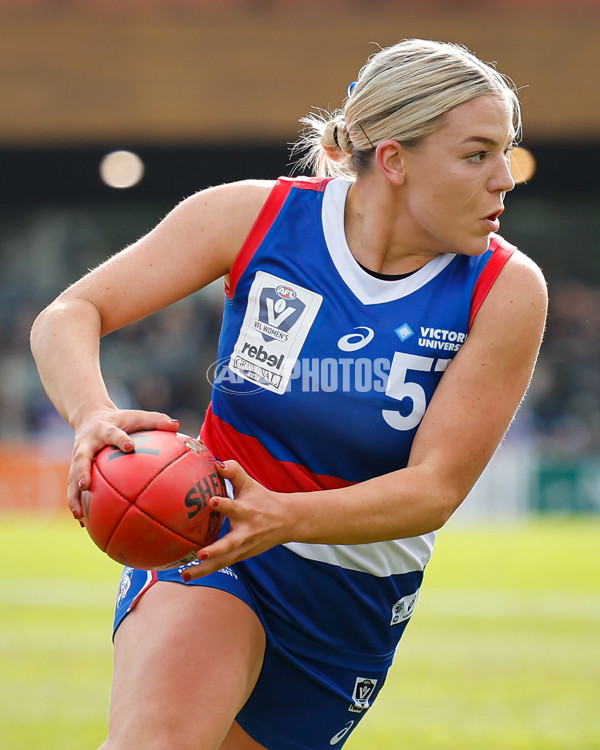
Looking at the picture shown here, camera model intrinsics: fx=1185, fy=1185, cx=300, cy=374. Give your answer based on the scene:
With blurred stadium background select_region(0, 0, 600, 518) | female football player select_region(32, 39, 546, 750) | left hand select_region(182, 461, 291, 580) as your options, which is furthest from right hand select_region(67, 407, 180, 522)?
blurred stadium background select_region(0, 0, 600, 518)

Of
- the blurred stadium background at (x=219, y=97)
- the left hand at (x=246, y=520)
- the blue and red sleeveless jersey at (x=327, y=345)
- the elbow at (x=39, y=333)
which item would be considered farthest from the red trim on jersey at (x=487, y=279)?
the blurred stadium background at (x=219, y=97)

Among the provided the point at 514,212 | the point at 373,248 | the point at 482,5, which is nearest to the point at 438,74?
the point at 373,248

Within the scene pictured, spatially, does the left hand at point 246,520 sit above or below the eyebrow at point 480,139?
below

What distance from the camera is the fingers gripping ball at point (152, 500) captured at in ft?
8.52

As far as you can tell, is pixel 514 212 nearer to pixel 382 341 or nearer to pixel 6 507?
pixel 6 507

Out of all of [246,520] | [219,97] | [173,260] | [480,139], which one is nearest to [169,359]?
[219,97]

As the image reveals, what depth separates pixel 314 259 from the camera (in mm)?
3119

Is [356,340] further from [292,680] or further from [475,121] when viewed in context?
[292,680]

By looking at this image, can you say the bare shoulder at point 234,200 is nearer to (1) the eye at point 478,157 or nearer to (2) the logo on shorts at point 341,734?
(1) the eye at point 478,157

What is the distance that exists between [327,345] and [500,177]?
599 mm

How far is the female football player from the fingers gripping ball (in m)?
0.04

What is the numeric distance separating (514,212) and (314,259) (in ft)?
76.9

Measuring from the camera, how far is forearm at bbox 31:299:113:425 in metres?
A: 2.73

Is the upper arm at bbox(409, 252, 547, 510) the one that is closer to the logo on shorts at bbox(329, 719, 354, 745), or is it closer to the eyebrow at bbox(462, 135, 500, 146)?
the eyebrow at bbox(462, 135, 500, 146)
